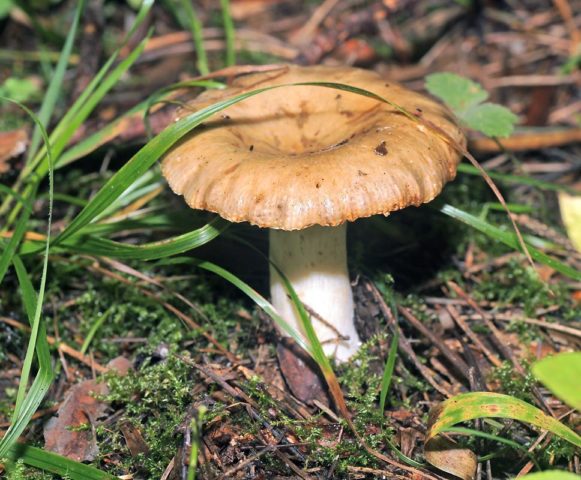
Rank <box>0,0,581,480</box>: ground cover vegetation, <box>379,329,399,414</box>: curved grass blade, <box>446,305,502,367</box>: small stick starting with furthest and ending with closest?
1. <box>446,305,502,367</box>: small stick
2. <box>379,329,399,414</box>: curved grass blade
3. <box>0,0,581,480</box>: ground cover vegetation

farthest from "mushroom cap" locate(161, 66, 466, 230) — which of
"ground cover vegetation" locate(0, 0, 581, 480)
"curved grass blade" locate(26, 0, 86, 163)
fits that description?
"curved grass blade" locate(26, 0, 86, 163)

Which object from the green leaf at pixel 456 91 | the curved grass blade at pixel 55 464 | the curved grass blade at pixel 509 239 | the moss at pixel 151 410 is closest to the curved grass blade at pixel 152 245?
the moss at pixel 151 410

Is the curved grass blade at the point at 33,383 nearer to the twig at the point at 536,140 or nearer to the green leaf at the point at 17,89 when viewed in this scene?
the green leaf at the point at 17,89

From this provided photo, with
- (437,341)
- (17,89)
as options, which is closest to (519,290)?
(437,341)

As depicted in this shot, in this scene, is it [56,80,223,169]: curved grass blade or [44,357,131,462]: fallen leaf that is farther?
[56,80,223,169]: curved grass blade

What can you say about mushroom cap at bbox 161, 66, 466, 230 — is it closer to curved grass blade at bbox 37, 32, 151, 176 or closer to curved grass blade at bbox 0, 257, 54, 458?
curved grass blade at bbox 37, 32, 151, 176

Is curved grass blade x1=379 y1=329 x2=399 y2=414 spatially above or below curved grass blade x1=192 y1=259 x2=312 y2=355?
below
